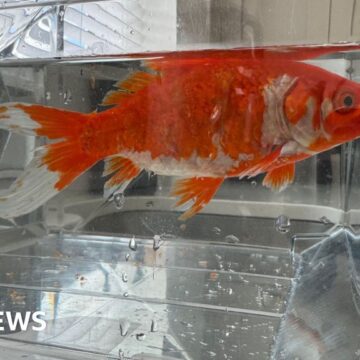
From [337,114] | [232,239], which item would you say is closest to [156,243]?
[232,239]

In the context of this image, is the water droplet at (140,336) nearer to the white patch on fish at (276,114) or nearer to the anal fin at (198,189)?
the anal fin at (198,189)

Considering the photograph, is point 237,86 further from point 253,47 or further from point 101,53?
point 101,53

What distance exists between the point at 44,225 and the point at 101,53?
31 centimetres

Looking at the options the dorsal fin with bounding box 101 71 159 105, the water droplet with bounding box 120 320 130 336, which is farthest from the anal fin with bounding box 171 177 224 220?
the water droplet with bounding box 120 320 130 336

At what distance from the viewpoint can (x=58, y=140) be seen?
492 millimetres

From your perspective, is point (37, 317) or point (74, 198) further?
point (74, 198)

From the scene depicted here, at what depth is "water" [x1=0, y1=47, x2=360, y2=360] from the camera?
2.08 ft

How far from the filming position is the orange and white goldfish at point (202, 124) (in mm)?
418

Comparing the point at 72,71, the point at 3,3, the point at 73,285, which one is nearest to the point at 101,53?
the point at 72,71

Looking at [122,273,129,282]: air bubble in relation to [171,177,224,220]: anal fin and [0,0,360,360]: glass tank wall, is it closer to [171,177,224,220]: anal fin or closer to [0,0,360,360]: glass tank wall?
[0,0,360,360]: glass tank wall

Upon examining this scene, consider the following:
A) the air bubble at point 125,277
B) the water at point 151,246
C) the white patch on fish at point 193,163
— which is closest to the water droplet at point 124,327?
the water at point 151,246

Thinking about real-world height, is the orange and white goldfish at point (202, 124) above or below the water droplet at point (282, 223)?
above

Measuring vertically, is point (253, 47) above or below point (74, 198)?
above

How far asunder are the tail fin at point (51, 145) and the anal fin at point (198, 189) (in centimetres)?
9
